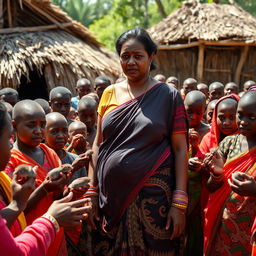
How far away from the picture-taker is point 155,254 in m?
2.91

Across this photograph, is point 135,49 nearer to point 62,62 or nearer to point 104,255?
point 104,255

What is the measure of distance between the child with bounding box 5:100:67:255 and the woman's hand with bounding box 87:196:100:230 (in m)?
0.23

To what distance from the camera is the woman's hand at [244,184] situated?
2682 mm

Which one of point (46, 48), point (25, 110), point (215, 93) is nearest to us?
point (25, 110)

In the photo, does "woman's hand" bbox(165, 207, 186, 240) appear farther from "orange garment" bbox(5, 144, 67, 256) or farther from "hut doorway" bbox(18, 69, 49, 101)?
"hut doorway" bbox(18, 69, 49, 101)

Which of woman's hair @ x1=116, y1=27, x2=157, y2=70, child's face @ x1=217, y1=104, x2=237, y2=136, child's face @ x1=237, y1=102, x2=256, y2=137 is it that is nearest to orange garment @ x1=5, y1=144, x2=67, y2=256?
woman's hair @ x1=116, y1=27, x2=157, y2=70

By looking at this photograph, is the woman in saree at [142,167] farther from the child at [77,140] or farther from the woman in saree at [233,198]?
the child at [77,140]

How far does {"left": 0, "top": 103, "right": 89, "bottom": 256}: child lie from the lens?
184cm

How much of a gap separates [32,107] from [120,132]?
0.77 m

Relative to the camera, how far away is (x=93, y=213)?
312 centimetres

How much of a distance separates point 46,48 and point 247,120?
8.12 m

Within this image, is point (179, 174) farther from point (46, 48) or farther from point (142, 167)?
point (46, 48)

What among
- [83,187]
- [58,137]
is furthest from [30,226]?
[58,137]

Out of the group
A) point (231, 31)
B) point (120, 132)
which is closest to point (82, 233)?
point (120, 132)
